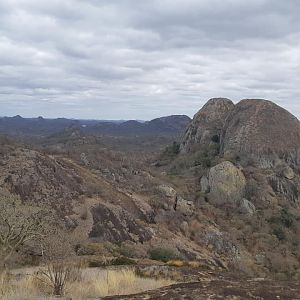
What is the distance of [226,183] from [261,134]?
1463 cm

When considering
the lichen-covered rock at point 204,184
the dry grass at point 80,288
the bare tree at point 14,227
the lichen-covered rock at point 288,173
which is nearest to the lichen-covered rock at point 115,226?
the lichen-covered rock at point 204,184

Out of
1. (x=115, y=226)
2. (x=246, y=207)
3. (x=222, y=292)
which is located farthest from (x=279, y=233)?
(x=222, y=292)

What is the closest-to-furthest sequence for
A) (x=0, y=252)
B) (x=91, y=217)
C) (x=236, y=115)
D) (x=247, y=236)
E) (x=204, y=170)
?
(x=0, y=252) < (x=91, y=217) < (x=247, y=236) < (x=204, y=170) < (x=236, y=115)

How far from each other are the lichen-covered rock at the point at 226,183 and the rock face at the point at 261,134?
833 centimetres

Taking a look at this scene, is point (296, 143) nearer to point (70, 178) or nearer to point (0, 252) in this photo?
point (70, 178)

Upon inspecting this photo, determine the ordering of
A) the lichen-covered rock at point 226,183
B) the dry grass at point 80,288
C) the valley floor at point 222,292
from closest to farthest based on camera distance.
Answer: the valley floor at point 222,292
the dry grass at point 80,288
the lichen-covered rock at point 226,183

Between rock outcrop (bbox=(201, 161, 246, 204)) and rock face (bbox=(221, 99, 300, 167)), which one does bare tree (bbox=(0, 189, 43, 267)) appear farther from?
rock face (bbox=(221, 99, 300, 167))

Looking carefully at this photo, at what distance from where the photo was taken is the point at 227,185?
46062mm

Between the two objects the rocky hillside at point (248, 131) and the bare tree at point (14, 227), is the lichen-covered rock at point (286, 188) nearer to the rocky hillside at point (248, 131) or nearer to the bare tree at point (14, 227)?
the rocky hillside at point (248, 131)

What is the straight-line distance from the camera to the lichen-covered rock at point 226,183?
1786 inches

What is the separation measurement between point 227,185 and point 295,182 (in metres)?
10.3

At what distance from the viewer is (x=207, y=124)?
219 ft

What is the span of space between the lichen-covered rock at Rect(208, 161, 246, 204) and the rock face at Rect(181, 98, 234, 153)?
15636 mm

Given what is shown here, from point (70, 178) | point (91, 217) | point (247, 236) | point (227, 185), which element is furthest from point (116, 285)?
point (227, 185)
